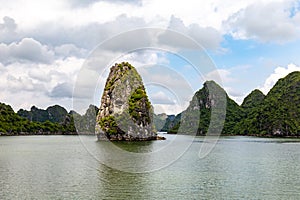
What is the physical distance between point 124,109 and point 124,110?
461 mm

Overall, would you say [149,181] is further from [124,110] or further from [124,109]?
[124,110]

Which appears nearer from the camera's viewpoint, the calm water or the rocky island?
the calm water

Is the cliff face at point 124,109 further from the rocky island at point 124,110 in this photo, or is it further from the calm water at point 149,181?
the calm water at point 149,181

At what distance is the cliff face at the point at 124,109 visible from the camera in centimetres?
11869

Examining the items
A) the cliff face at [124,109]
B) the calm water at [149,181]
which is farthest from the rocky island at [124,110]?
the calm water at [149,181]

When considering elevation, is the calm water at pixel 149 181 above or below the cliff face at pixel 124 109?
below

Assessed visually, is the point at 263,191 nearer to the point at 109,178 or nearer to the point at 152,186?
the point at 152,186

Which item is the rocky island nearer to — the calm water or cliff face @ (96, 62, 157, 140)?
cliff face @ (96, 62, 157, 140)

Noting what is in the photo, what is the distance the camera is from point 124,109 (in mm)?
120812

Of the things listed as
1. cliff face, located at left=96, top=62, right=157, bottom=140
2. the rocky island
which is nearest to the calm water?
the rocky island

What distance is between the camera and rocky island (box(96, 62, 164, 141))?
118625 mm

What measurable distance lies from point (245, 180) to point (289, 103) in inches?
6868

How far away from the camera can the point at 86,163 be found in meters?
50.7

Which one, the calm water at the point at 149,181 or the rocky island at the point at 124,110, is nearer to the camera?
the calm water at the point at 149,181
